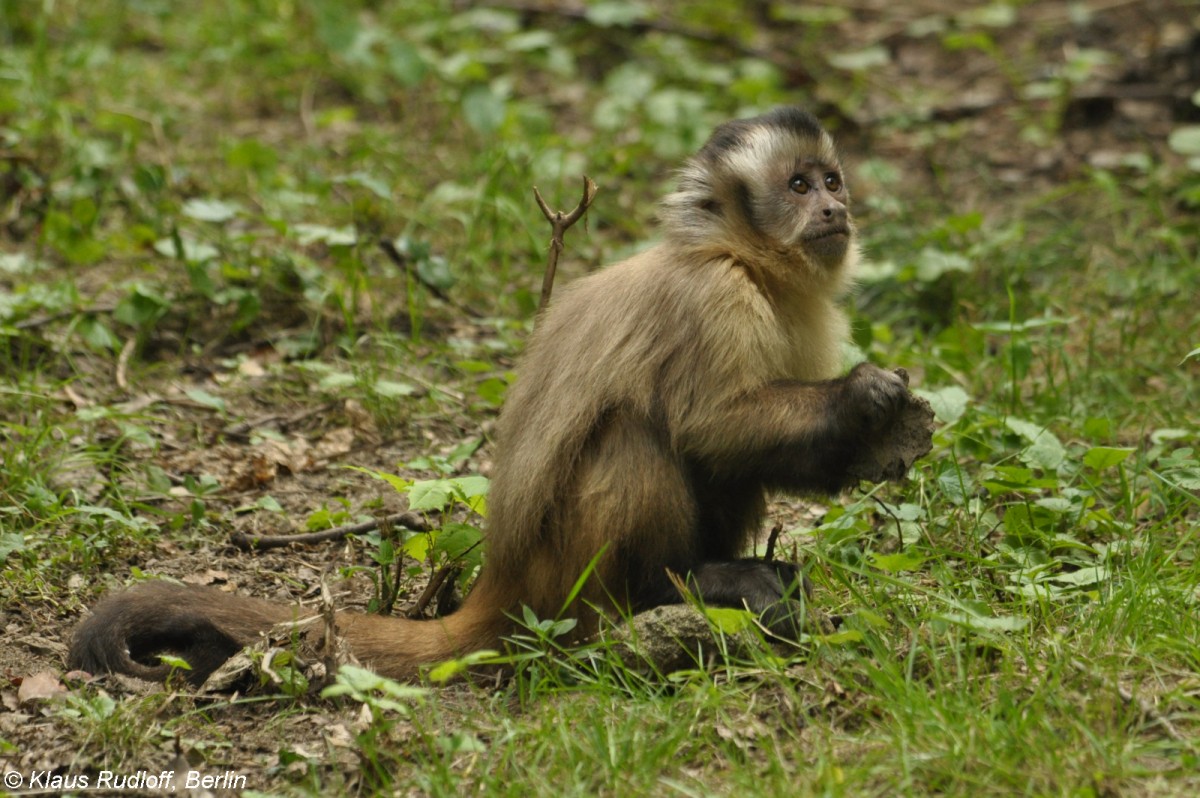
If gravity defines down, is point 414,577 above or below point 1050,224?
below

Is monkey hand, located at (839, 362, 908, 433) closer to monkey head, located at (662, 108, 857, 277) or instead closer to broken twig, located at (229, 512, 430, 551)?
monkey head, located at (662, 108, 857, 277)

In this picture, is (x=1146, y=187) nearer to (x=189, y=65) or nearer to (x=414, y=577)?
(x=414, y=577)

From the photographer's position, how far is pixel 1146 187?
7441 mm

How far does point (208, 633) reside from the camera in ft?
13.1

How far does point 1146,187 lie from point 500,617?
16.4 ft

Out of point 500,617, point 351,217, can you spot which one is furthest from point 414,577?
point 351,217

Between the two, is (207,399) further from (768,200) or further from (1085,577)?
(1085,577)

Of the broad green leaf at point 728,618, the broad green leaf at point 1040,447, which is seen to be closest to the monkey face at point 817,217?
the broad green leaf at point 1040,447

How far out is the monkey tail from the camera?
12.9ft

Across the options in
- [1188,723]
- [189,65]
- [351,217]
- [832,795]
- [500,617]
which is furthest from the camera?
[189,65]

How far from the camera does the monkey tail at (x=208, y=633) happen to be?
392cm

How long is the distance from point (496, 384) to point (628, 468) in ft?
5.51

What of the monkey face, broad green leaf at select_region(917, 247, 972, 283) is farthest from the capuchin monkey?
broad green leaf at select_region(917, 247, 972, 283)

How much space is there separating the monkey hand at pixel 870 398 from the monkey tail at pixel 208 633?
1.23m
